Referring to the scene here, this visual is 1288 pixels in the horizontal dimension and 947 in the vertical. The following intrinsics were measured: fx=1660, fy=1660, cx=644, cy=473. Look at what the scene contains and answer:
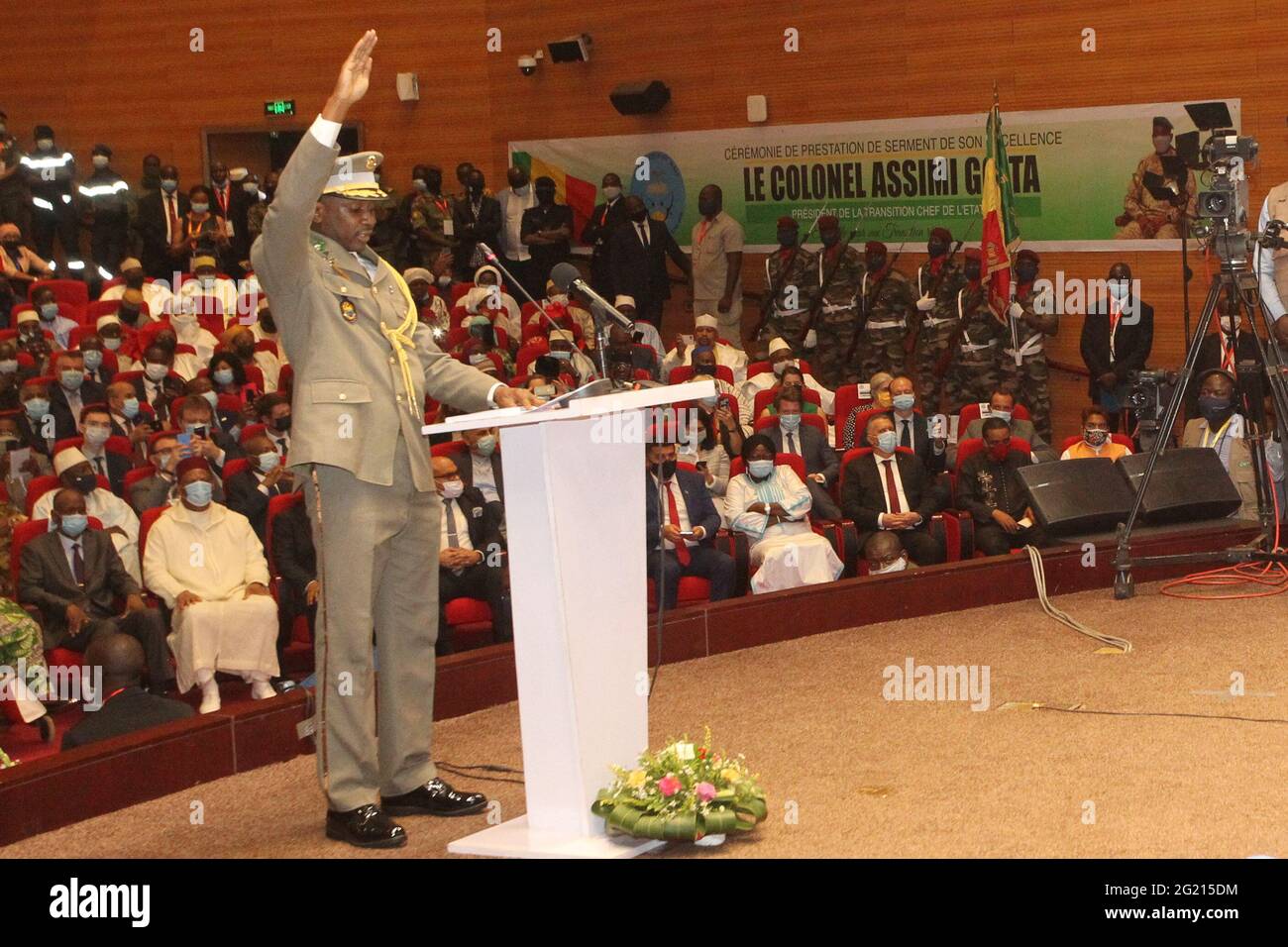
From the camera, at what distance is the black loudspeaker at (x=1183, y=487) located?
21.4 ft

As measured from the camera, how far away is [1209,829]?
3727 millimetres

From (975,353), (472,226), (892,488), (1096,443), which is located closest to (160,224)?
(472,226)

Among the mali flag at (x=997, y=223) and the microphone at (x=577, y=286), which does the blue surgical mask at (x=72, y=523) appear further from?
the mali flag at (x=997, y=223)

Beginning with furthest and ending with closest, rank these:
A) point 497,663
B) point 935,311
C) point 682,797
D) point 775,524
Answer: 1. point 935,311
2. point 775,524
3. point 497,663
4. point 682,797

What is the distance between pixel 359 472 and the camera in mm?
3754

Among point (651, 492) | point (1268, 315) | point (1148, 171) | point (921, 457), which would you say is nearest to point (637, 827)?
point (651, 492)

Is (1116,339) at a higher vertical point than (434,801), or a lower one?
higher

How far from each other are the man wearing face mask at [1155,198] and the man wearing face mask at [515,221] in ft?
14.7

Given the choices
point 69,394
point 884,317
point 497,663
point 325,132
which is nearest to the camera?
point 325,132

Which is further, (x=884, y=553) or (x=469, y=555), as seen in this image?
(x=884, y=553)

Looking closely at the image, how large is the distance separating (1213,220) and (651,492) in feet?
8.12

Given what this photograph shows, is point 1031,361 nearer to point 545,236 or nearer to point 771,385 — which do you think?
point 771,385

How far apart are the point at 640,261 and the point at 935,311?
7.77 feet

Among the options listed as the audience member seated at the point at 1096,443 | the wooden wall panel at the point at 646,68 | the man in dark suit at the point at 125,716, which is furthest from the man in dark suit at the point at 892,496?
the man in dark suit at the point at 125,716
